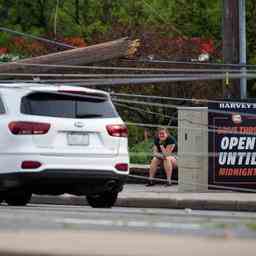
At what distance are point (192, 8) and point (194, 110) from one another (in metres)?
20.1

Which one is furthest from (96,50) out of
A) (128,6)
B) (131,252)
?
(128,6)

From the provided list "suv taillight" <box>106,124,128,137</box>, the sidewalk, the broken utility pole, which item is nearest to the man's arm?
the sidewalk

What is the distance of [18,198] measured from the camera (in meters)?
14.5

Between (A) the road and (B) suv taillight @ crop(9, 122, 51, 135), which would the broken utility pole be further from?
(A) the road

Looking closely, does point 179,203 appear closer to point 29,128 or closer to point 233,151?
point 233,151

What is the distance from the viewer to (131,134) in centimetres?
3344

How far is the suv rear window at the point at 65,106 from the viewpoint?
13758 mm

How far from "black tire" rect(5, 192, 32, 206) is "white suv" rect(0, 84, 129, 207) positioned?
0.08ft

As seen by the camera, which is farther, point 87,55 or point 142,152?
point 142,152

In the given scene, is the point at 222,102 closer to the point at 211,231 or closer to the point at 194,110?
the point at 194,110

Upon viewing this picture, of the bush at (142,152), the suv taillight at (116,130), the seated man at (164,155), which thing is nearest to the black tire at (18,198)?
the suv taillight at (116,130)

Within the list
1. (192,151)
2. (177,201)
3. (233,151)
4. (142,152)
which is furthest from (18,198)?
(142,152)

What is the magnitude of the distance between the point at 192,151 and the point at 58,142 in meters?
7.31

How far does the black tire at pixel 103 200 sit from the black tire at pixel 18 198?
0.97 m
